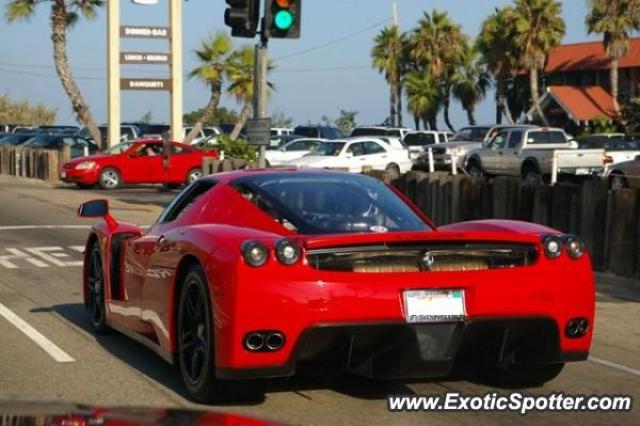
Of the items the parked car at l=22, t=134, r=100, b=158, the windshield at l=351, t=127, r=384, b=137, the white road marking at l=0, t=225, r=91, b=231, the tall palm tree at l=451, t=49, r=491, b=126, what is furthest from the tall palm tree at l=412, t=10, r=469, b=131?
the white road marking at l=0, t=225, r=91, b=231

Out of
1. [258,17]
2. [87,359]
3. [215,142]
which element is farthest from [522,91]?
[87,359]

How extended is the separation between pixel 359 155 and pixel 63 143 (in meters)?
10.7

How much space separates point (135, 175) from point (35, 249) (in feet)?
56.7

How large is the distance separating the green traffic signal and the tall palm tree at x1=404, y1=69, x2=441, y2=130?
2147 inches

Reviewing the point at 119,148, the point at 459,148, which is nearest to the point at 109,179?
the point at 119,148

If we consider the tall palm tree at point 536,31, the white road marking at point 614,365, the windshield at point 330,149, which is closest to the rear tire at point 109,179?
the windshield at point 330,149

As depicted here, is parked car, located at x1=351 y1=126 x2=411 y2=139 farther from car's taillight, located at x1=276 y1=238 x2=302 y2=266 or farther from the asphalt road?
car's taillight, located at x1=276 y1=238 x2=302 y2=266

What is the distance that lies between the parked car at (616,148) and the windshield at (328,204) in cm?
2262

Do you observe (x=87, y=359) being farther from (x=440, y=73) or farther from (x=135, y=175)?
(x=440, y=73)

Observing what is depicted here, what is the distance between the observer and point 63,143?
130 ft

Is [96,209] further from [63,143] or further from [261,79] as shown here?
[63,143]

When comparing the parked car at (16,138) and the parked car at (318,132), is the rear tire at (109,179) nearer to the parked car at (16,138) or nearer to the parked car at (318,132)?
the parked car at (16,138)

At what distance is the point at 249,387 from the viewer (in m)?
6.35

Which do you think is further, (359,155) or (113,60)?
(113,60)
